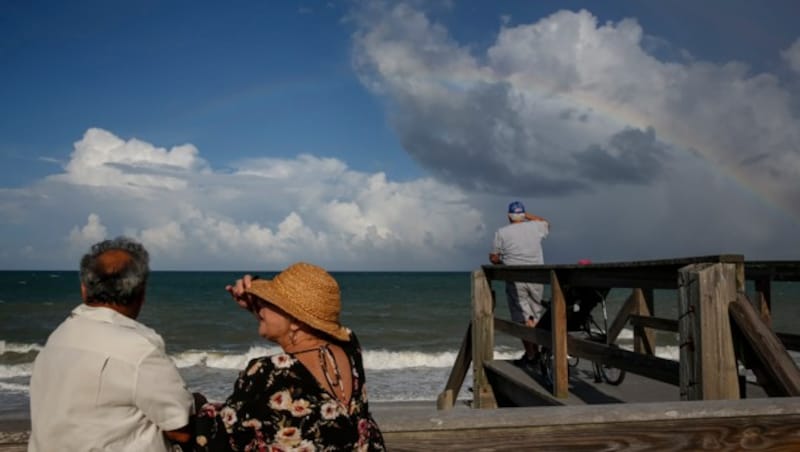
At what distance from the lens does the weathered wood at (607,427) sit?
7.26 feet

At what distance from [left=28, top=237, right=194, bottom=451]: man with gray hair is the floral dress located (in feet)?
0.30

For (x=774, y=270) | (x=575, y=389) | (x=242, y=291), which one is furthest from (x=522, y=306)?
(x=242, y=291)

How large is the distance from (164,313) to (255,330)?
36.7 ft

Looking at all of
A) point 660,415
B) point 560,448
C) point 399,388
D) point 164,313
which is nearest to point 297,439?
point 560,448

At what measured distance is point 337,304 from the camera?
216 cm

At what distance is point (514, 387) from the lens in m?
6.14

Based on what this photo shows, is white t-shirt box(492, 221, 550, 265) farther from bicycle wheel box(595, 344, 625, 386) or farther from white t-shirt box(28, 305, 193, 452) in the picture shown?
white t-shirt box(28, 305, 193, 452)

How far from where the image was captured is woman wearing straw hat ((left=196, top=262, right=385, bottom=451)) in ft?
6.20

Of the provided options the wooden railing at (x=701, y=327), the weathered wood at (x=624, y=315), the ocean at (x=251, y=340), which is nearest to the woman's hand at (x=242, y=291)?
the wooden railing at (x=701, y=327)

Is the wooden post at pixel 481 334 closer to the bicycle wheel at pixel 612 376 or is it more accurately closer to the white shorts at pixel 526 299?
the white shorts at pixel 526 299

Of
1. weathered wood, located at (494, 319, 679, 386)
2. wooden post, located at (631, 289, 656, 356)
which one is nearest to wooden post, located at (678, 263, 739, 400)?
weathered wood, located at (494, 319, 679, 386)

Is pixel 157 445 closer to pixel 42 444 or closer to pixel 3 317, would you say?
pixel 42 444

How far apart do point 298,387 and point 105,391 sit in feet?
1.64

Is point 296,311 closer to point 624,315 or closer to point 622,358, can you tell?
point 622,358
